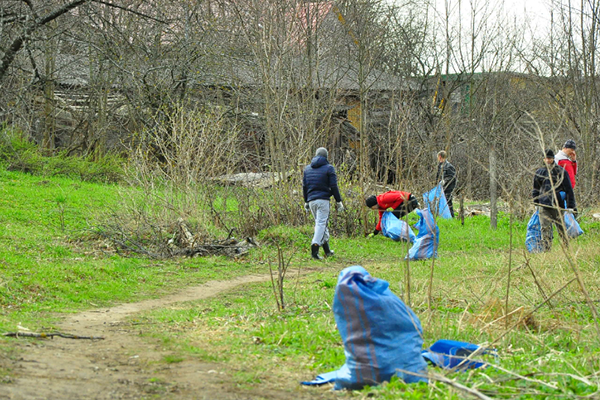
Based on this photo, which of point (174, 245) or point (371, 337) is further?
point (174, 245)

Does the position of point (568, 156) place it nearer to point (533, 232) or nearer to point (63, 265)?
point (533, 232)

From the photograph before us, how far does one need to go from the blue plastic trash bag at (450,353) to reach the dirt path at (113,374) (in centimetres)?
94

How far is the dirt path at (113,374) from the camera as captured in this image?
4.16 metres

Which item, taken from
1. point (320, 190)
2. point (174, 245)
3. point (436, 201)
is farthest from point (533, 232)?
point (174, 245)

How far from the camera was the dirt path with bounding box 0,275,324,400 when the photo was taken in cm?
416

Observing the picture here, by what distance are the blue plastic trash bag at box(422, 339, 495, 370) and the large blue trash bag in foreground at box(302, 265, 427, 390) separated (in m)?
0.34

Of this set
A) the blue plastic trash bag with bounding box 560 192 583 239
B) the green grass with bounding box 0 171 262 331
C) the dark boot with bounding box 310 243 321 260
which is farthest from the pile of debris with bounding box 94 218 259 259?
the blue plastic trash bag with bounding box 560 192 583 239

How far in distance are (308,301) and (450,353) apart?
3.12m

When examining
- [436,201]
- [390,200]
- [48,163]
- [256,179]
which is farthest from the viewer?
[48,163]

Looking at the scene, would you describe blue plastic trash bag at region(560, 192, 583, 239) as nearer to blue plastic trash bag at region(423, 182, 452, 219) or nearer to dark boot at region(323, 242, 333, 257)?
blue plastic trash bag at region(423, 182, 452, 219)

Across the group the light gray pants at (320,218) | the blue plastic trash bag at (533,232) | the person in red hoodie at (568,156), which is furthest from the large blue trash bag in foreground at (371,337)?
the light gray pants at (320,218)

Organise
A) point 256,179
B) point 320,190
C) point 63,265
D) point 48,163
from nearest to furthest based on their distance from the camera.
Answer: point 63,265
point 320,190
point 256,179
point 48,163

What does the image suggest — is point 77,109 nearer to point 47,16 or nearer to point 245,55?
point 245,55

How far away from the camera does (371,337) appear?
4.35 meters
